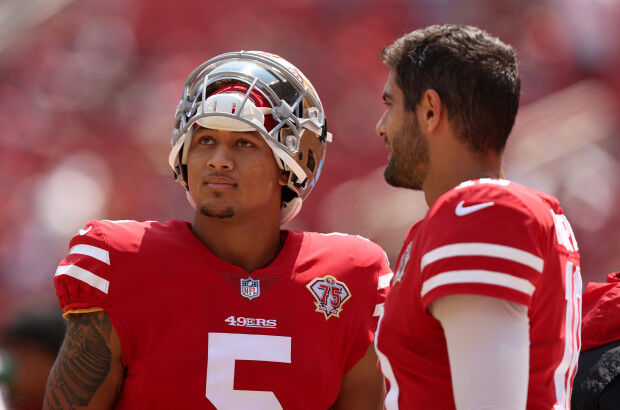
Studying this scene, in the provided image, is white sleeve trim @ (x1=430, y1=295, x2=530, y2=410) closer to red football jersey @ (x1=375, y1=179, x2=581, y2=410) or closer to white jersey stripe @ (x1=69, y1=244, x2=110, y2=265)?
red football jersey @ (x1=375, y1=179, x2=581, y2=410)

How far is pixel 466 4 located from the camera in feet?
16.6

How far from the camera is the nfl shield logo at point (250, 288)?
194cm

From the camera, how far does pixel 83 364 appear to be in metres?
1.80

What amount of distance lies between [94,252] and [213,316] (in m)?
0.31

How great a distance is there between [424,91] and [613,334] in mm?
746

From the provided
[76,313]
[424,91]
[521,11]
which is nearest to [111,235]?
[76,313]

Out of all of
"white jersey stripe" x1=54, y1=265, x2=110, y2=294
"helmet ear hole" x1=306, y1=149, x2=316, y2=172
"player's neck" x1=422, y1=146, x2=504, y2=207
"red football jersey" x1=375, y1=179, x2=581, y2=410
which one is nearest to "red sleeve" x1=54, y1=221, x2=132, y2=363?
"white jersey stripe" x1=54, y1=265, x2=110, y2=294

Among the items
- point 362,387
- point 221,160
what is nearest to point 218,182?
point 221,160

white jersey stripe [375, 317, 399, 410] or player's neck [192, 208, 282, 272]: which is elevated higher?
player's neck [192, 208, 282, 272]

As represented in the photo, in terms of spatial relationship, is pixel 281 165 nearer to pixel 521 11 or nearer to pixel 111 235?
pixel 111 235

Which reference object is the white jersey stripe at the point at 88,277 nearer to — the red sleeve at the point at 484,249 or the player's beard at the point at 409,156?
the player's beard at the point at 409,156

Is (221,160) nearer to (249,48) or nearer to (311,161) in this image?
(311,161)

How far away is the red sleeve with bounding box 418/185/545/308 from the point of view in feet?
3.78

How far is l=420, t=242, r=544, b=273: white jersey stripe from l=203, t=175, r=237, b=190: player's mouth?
35.3 inches
